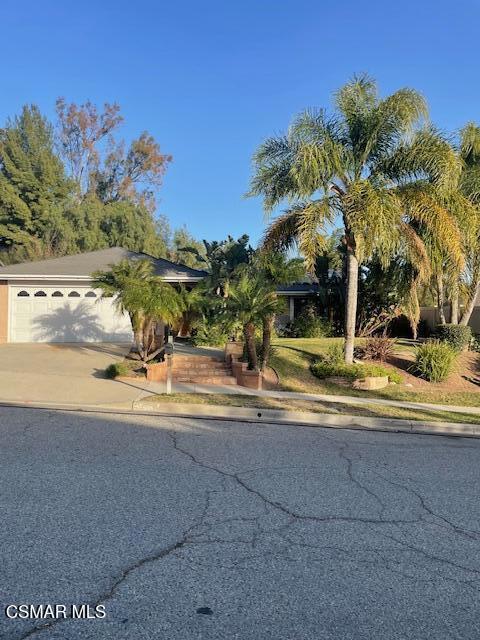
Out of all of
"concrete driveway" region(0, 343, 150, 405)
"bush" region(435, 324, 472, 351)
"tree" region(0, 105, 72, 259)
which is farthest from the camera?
"tree" region(0, 105, 72, 259)

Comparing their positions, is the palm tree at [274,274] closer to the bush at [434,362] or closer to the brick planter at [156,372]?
the brick planter at [156,372]

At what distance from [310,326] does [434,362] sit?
6990 millimetres

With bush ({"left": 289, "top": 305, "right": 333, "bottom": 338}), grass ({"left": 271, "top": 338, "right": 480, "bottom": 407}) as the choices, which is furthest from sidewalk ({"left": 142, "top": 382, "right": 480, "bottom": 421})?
bush ({"left": 289, "top": 305, "right": 333, "bottom": 338})

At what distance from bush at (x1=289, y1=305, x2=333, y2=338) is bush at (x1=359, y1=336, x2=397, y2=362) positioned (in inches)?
195

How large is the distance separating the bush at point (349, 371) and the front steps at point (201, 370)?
7.44ft

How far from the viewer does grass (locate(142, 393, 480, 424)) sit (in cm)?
1000

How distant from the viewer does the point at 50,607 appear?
295 cm

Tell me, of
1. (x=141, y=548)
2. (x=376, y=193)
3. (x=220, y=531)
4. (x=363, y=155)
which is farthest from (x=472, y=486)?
(x=363, y=155)

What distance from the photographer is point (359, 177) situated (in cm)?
1362

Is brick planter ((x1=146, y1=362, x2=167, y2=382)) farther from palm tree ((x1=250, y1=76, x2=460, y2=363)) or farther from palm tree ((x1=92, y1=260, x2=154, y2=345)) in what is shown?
palm tree ((x1=250, y1=76, x2=460, y2=363))

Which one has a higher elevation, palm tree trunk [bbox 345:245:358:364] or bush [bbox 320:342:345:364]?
palm tree trunk [bbox 345:245:358:364]

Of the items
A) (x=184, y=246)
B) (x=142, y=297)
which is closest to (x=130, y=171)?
(x=184, y=246)

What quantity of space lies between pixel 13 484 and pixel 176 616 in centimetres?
285

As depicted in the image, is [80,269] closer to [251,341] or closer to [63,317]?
[63,317]
